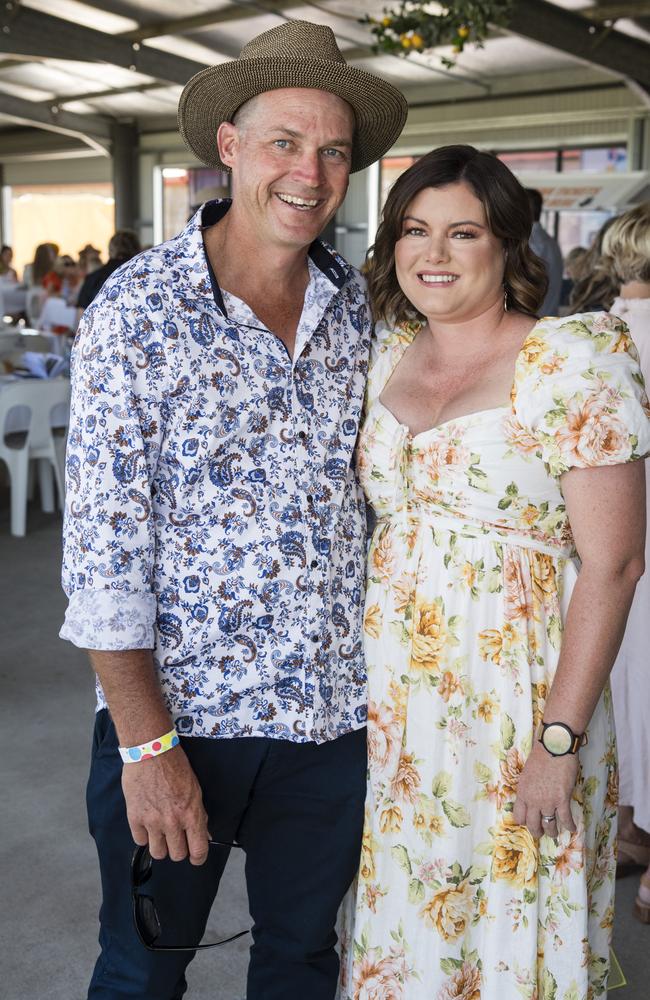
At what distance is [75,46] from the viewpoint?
38.2 feet

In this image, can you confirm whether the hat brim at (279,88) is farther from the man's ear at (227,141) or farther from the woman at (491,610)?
the woman at (491,610)

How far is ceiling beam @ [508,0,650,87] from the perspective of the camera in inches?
383

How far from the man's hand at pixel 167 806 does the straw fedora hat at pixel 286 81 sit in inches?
38.9

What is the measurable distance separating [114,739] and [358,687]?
388 mm

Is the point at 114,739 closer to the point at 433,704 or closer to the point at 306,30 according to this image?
the point at 433,704

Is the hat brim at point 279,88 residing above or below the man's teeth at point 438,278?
above

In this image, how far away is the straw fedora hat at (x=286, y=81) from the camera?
153cm

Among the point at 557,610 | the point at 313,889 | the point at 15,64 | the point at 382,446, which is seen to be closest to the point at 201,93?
the point at 382,446

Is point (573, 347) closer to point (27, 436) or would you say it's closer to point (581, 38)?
point (27, 436)

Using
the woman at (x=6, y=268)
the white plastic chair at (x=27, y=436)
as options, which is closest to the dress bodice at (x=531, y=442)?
the white plastic chair at (x=27, y=436)

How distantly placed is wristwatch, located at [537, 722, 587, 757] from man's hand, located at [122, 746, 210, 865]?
1.67ft

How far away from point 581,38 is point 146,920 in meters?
10.7

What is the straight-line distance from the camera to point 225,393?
1.45 metres

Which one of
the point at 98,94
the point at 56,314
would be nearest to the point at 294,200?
the point at 56,314
